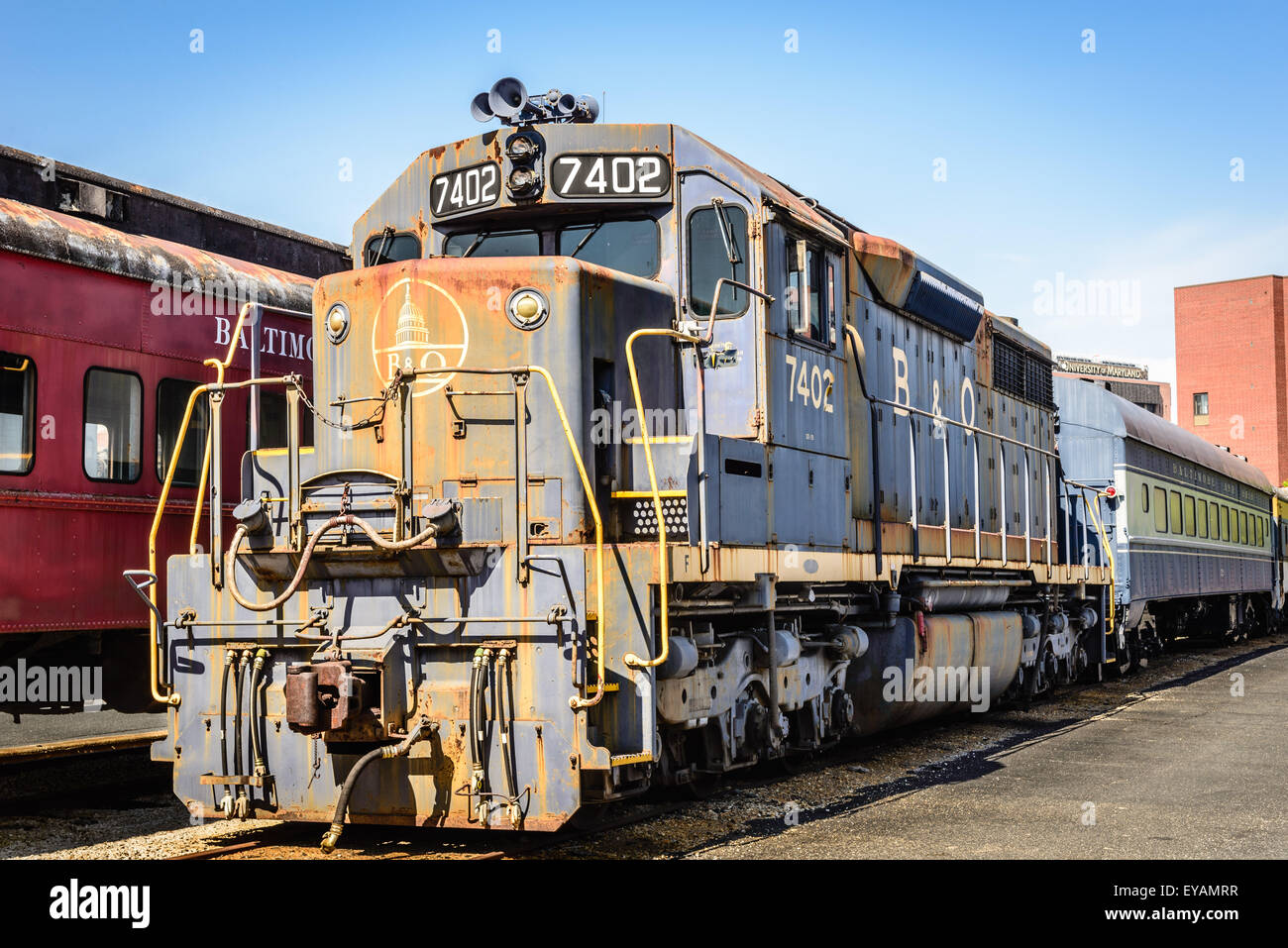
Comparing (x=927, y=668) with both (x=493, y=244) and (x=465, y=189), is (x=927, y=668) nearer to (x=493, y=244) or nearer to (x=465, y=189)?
(x=493, y=244)

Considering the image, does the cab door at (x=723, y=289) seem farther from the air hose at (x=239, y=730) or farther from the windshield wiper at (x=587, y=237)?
the air hose at (x=239, y=730)

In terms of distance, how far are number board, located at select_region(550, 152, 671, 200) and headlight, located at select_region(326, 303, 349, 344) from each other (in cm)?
143

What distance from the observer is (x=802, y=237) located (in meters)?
8.47

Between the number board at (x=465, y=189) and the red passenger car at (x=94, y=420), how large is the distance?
140 centimetres

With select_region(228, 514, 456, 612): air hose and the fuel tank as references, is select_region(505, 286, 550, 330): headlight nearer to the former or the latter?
select_region(228, 514, 456, 612): air hose

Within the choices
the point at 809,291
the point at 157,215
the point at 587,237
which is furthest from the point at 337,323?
the point at 157,215

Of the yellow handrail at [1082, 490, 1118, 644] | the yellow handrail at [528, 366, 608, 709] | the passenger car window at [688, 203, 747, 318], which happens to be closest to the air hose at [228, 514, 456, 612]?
the yellow handrail at [528, 366, 608, 709]

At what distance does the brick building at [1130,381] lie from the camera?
232ft

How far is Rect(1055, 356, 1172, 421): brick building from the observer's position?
70812 millimetres

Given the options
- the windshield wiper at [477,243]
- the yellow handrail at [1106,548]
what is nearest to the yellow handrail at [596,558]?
the windshield wiper at [477,243]

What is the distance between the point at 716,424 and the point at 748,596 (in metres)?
1.05
